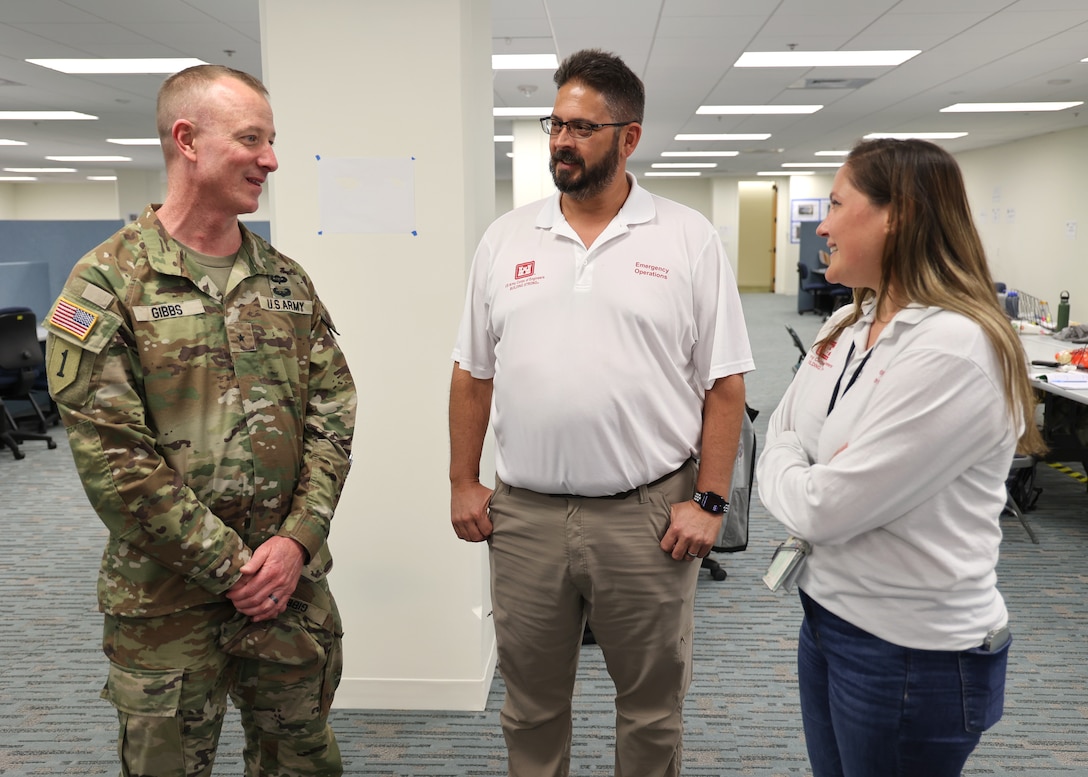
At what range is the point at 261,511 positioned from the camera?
61.4 inches

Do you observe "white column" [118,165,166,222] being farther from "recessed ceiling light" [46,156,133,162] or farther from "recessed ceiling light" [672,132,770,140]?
"recessed ceiling light" [672,132,770,140]

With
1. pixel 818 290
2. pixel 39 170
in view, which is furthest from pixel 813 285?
pixel 39 170

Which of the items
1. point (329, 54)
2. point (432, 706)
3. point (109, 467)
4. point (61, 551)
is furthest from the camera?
point (61, 551)

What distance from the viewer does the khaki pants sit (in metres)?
1.68

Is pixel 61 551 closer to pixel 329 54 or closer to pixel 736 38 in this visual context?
pixel 329 54

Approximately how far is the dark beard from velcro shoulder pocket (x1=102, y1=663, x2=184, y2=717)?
1153 mm

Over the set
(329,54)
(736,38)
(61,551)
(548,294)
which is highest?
(736,38)

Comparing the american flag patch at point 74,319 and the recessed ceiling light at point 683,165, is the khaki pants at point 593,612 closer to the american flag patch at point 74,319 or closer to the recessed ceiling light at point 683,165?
the american flag patch at point 74,319

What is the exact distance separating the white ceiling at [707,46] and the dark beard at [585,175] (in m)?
3.72

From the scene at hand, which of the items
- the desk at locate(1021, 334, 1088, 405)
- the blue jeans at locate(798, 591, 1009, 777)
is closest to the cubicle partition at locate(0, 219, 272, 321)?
the desk at locate(1021, 334, 1088, 405)

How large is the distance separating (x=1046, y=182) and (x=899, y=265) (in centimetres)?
1208

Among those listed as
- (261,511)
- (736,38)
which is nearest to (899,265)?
(261,511)

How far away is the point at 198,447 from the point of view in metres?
1.49

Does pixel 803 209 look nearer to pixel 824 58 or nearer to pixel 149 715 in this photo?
pixel 824 58
